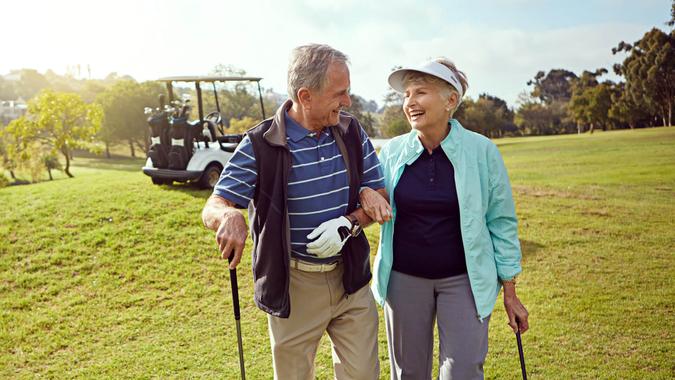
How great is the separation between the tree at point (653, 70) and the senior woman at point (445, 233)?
37.5 feet

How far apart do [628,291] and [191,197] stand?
732 centimetres

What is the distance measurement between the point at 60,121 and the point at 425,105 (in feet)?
76.1

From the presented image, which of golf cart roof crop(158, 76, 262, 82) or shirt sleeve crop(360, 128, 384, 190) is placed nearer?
shirt sleeve crop(360, 128, 384, 190)

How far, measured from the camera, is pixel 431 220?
2539 millimetres

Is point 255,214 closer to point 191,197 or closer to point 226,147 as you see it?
point 191,197

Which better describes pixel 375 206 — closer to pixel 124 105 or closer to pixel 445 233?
pixel 445 233

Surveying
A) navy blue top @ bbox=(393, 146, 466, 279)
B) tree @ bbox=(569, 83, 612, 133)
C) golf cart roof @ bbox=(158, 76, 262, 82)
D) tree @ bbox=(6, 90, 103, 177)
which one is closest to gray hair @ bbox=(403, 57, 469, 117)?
navy blue top @ bbox=(393, 146, 466, 279)

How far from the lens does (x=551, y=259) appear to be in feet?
22.9

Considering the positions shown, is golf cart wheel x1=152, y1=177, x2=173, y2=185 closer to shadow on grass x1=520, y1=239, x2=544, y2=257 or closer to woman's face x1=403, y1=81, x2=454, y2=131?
shadow on grass x1=520, y1=239, x2=544, y2=257

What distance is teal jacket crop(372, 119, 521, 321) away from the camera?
247 cm

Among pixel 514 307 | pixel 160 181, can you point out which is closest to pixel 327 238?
pixel 514 307

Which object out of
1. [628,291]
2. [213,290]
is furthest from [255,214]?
[628,291]

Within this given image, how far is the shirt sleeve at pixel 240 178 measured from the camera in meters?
2.17

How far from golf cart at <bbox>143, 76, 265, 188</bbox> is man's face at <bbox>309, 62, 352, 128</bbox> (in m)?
8.04
